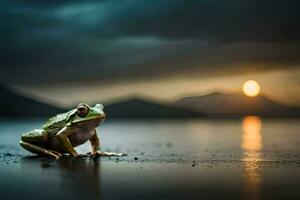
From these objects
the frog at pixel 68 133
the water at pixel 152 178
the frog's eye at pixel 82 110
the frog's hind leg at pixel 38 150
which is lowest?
the water at pixel 152 178

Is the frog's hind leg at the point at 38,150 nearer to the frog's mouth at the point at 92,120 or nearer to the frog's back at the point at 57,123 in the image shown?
the frog's back at the point at 57,123

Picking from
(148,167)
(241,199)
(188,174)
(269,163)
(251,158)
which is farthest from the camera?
(251,158)

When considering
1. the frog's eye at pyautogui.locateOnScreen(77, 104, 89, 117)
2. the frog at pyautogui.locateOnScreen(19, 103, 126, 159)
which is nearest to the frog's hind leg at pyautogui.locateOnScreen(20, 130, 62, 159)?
the frog at pyautogui.locateOnScreen(19, 103, 126, 159)

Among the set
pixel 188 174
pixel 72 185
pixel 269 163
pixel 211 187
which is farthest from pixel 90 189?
pixel 269 163

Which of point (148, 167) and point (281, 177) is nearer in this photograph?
point (281, 177)

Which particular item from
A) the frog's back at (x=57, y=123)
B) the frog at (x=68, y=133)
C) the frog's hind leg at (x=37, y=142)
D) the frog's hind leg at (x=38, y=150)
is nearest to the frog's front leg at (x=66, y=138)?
the frog at (x=68, y=133)

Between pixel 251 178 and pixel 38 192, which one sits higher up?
pixel 251 178

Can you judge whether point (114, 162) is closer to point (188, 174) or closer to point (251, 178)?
point (188, 174)

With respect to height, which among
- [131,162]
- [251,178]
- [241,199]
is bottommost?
[241,199]

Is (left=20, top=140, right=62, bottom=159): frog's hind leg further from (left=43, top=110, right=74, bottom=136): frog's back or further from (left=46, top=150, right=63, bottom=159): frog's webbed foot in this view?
(left=43, top=110, right=74, bottom=136): frog's back
